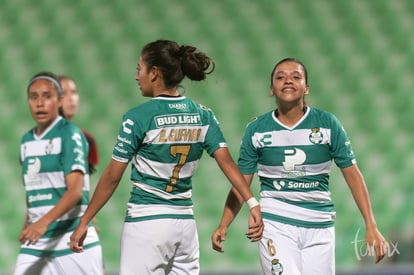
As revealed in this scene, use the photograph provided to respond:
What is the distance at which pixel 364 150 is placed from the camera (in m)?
8.58

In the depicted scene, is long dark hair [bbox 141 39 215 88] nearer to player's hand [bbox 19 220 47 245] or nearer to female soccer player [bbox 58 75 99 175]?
player's hand [bbox 19 220 47 245]

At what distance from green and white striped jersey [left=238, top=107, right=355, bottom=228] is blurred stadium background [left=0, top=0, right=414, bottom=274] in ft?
12.9

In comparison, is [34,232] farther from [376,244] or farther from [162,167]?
[376,244]

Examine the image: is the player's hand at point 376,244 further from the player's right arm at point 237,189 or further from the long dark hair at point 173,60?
the long dark hair at point 173,60

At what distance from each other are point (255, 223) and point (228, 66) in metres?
5.15

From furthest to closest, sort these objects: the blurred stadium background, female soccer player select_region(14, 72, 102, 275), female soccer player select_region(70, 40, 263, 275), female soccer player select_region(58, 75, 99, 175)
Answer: the blurred stadium background, female soccer player select_region(58, 75, 99, 175), female soccer player select_region(14, 72, 102, 275), female soccer player select_region(70, 40, 263, 275)

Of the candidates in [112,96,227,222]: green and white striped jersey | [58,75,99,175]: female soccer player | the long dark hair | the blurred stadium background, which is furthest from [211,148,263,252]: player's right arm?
the blurred stadium background

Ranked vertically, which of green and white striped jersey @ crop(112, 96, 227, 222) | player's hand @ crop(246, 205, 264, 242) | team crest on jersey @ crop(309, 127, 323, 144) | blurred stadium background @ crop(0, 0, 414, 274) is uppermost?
blurred stadium background @ crop(0, 0, 414, 274)

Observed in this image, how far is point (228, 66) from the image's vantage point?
912 centimetres

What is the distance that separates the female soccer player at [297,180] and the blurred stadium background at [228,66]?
3934 millimetres

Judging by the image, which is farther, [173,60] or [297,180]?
[297,180]

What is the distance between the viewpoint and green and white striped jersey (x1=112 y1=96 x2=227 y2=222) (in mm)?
3912

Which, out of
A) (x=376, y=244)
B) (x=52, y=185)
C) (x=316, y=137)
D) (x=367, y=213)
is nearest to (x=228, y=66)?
(x=52, y=185)

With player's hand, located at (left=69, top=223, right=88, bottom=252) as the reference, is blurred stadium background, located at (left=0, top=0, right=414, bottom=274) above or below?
above
